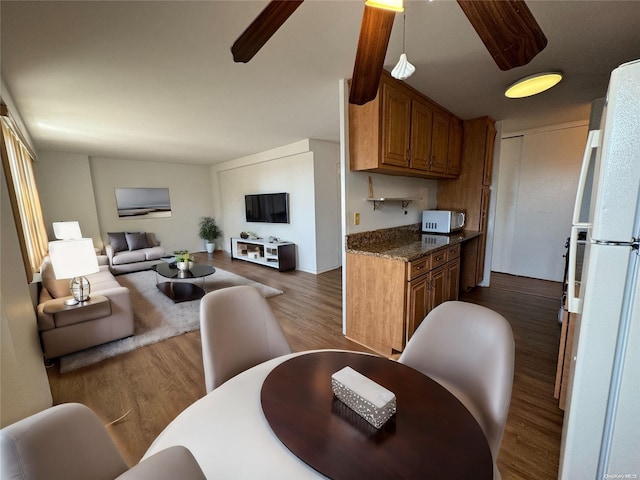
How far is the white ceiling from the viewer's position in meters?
1.49

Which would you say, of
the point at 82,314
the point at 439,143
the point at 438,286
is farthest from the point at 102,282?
the point at 439,143

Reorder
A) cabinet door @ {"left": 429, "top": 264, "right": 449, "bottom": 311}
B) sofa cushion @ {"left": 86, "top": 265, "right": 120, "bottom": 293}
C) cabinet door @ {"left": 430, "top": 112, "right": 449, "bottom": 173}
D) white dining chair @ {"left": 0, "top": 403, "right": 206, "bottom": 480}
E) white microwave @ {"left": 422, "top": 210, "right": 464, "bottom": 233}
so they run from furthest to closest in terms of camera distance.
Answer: white microwave @ {"left": 422, "top": 210, "right": 464, "bottom": 233} → sofa cushion @ {"left": 86, "top": 265, "right": 120, "bottom": 293} → cabinet door @ {"left": 430, "top": 112, "right": 449, "bottom": 173} → cabinet door @ {"left": 429, "top": 264, "right": 449, "bottom": 311} → white dining chair @ {"left": 0, "top": 403, "right": 206, "bottom": 480}

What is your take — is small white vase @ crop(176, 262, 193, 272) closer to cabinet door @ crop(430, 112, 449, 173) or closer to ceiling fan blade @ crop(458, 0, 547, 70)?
cabinet door @ crop(430, 112, 449, 173)

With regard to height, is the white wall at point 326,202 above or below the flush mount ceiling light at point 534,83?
below

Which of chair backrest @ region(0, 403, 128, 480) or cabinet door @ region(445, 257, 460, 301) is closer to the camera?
chair backrest @ region(0, 403, 128, 480)

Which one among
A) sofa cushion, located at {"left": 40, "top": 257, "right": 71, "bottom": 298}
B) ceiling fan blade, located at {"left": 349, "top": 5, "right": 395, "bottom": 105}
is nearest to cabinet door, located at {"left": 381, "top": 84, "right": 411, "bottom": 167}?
ceiling fan blade, located at {"left": 349, "top": 5, "right": 395, "bottom": 105}

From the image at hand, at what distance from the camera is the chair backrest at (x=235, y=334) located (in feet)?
4.05

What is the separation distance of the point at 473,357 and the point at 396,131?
1995mm

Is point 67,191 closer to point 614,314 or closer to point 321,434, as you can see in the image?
point 321,434

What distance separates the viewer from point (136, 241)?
563 centimetres

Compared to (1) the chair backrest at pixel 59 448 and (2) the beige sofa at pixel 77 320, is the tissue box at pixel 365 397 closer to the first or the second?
(1) the chair backrest at pixel 59 448

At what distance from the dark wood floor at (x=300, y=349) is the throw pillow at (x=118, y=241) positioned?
3.83 m

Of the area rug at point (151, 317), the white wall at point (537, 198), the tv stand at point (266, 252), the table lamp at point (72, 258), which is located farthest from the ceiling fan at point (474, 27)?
the tv stand at point (266, 252)

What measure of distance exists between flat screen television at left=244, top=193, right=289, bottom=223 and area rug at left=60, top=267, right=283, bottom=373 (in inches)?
59.5
